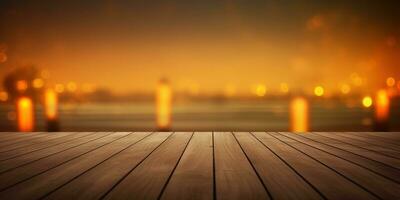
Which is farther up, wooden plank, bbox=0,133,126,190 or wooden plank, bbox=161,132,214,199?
wooden plank, bbox=0,133,126,190

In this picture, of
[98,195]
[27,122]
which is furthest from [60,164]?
[27,122]

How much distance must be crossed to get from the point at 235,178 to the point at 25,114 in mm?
4883

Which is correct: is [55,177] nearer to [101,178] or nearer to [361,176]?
[101,178]

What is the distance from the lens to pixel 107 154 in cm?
269

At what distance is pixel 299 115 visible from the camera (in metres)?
5.27

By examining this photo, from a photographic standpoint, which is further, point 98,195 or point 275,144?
point 275,144

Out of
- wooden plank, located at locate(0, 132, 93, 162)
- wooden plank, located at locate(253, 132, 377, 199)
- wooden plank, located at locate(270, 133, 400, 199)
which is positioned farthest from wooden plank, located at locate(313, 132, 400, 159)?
wooden plank, located at locate(0, 132, 93, 162)

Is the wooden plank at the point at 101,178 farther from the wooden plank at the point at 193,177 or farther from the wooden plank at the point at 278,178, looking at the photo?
the wooden plank at the point at 278,178

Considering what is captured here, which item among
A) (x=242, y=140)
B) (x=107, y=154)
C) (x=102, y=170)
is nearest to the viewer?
(x=102, y=170)

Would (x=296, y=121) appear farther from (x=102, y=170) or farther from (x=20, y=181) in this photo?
(x=20, y=181)

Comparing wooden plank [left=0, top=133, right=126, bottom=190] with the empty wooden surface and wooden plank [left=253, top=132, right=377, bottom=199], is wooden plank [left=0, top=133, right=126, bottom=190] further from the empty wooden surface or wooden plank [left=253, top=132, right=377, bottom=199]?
wooden plank [left=253, top=132, right=377, bottom=199]

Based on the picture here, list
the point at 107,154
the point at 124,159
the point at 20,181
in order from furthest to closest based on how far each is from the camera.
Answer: the point at 107,154 < the point at 124,159 < the point at 20,181

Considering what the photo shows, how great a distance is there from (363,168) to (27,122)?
5304 millimetres

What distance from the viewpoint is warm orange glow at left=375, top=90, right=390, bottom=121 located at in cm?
500
